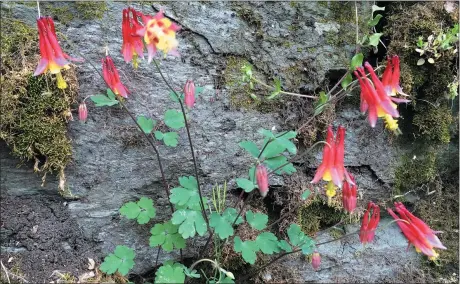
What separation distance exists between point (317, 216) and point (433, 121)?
827 millimetres

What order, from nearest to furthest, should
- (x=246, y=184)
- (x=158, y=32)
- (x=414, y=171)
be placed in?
(x=158, y=32) < (x=246, y=184) < (x=414, y=171)

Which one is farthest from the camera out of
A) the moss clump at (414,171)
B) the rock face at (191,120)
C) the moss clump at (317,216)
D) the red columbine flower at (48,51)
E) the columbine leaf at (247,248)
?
the moss clump at (414,171)

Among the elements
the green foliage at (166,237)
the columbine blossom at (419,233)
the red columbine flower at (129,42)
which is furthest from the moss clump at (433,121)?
the red columbine flower at (129,42)

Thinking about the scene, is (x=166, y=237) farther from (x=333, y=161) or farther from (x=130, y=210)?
(x=333, y=161)

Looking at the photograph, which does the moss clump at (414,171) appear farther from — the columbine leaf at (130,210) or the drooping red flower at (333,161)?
the columbine leaf at (130,210)

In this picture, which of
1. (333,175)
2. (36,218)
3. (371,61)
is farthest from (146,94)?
(371,61)

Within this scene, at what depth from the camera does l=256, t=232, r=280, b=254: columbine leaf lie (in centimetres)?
184

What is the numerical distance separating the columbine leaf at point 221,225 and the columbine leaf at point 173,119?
1.34 feet

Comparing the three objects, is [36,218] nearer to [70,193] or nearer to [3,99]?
[70,193]

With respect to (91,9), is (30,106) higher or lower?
lower

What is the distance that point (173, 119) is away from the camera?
5.98 ft

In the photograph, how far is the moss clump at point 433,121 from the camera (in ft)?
7.65

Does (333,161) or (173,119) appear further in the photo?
(173,119)

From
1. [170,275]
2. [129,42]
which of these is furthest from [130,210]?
[129,42]
